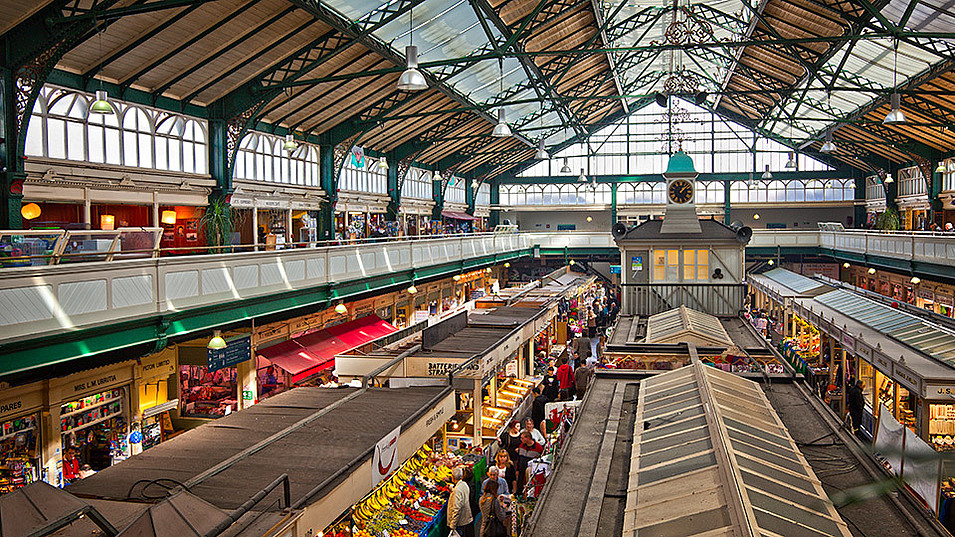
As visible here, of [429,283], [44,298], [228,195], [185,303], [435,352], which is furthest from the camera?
[429,283]

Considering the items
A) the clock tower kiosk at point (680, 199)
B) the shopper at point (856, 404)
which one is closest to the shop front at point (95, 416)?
the shopper at point (856, 404)

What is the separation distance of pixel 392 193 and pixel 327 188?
689 centimetres

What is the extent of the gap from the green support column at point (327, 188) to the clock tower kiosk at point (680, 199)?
11451 millimetres

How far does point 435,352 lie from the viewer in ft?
41.9

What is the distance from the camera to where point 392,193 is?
108 ft

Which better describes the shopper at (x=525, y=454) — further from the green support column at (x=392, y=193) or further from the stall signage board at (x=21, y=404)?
the green support column at (x=392, y=193)

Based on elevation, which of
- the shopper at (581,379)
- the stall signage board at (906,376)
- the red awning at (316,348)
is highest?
the stall signage board at (906,376)

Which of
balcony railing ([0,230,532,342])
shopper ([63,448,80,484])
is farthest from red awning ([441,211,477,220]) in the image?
shopper ([63,448,80,484])

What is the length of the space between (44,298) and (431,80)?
16.6 m

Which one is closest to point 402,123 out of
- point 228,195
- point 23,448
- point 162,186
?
point 228,195

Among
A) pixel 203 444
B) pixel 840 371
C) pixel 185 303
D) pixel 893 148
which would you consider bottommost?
pixel 840 371

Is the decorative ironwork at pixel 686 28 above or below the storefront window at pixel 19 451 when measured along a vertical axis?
above

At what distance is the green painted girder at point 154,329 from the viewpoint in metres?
8.56

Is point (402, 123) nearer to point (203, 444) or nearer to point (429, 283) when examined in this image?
point (429, 283)
